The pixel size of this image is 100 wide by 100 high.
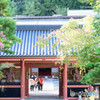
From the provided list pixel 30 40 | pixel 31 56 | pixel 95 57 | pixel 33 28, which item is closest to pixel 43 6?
pixel 33 28

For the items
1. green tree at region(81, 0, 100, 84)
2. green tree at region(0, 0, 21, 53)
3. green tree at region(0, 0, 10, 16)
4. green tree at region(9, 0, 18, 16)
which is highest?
green tree at region(9, 0, 18, 16)

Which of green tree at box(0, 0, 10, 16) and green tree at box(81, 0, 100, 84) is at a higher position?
green tree at box(0, 0, 10, 16)

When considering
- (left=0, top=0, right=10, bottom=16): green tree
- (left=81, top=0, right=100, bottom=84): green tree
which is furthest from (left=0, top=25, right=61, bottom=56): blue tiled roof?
(left=81, top=0, right=100, bottom=84): green tree

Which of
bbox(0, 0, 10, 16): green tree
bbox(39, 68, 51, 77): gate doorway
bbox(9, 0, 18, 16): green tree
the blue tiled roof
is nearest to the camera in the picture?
bbox(0, 0, 10, 16): green tree

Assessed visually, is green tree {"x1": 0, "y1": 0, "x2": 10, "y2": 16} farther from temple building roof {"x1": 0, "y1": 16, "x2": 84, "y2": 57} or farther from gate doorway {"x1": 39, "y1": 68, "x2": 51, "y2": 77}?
gate doorway {"x1": 39, "y1": 68, "x2": 51, "y2": 77}

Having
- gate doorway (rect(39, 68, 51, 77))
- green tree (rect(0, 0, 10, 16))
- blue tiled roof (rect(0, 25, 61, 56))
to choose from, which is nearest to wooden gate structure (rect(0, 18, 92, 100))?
blue tiled roof (rect(0, 25, 61, 56))

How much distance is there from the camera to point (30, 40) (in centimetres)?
1988

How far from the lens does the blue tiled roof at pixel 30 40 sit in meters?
18.3

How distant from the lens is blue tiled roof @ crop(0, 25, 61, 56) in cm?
1828

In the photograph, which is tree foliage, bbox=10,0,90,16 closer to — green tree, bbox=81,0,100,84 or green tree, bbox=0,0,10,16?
green tree, bbox=0,0,10,16

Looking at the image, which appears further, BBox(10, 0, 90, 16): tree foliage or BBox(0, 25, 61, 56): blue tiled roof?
BBox(10, 0, 90, 16): tree foliage

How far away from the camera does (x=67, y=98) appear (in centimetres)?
1861

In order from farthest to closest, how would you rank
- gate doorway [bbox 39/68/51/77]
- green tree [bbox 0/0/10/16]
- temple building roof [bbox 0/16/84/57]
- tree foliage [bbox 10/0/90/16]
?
gate doorway [bbox 39/68/51/77]
tree foliage [bbox 10/0/90/16]
temple building roof [bbox 0/16/84/57]
green tree [bbox 0/0/10/16]

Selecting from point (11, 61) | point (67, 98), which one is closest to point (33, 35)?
point (11, 61)
